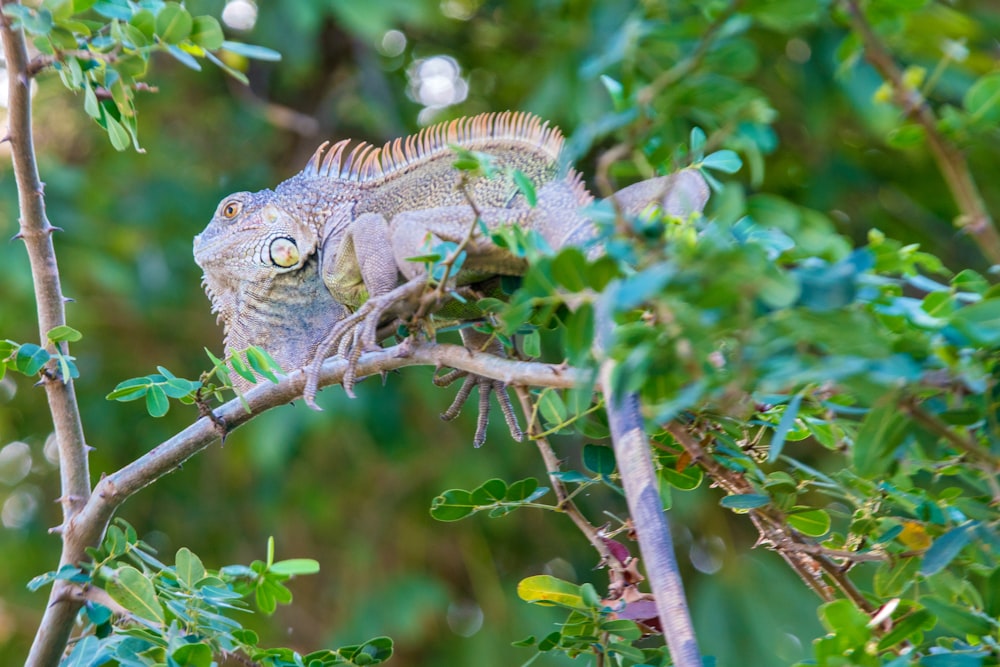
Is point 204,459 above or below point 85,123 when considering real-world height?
below

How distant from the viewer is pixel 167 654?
1565mm

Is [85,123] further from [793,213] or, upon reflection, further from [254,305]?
[793,213]

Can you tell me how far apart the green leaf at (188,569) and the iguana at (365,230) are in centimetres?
55

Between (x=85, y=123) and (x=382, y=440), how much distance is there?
9.14 ft

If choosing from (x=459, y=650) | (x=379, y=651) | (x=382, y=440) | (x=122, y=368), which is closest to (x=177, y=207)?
(x=122, y=368)

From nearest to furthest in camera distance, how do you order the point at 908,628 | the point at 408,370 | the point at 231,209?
the point at 908,628 < the point at 231,209 < the point at 408,370

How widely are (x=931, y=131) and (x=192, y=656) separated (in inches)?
48.2

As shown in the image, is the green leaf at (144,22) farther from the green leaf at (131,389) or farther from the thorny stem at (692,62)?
the thorny stem at (692,62)

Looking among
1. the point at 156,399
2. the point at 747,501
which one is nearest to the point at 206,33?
the point at 156,399

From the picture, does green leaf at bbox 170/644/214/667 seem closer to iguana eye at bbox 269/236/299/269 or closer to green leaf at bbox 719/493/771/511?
green leaf at bbox 719/493/771/511

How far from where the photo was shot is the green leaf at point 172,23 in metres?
1.98

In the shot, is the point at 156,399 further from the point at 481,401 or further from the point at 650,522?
the point at 650,522

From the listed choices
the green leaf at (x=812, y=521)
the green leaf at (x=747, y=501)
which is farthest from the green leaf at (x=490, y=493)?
the green leaf at (x=812, y=521)

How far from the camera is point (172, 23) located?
199 cm
